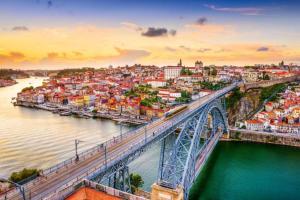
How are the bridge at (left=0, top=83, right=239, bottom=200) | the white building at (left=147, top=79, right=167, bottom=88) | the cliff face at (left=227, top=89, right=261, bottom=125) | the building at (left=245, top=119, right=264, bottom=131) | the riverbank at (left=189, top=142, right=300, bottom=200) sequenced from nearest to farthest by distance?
the bridge at (left=0, top=83, right=239, bottom=200) < the riverbank at (left=189, top=142, right=300, bottom=200) < the building at (left=245, top=119, right=264, bottom=131) < the cliff face at (left=227, top=89, right=261, bottom=125) < the white building at (left=147, top=79, right=167, bottom=88)

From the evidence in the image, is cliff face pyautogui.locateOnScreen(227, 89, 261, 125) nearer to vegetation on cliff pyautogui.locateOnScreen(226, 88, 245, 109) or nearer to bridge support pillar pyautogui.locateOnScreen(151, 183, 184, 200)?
vegetation on cliff pyautogui.locateOnScreen(226, 88, 245, 109)

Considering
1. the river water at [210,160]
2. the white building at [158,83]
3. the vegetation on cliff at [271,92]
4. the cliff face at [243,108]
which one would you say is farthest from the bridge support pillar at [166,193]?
the white building at [158,83]

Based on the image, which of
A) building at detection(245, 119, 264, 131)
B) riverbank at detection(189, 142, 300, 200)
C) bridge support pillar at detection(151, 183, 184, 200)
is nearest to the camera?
bridge support pillar at detection(151, 183, 184, 200)

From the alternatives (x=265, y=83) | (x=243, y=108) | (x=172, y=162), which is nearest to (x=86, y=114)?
(x=243, y=108)

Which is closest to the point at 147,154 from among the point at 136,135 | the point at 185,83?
the point at 136,135

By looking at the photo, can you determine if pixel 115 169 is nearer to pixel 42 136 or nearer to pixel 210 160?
pixel 210 160

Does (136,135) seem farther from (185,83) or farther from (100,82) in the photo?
(100,82)

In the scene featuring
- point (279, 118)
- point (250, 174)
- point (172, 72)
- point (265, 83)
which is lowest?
point (250, 174)

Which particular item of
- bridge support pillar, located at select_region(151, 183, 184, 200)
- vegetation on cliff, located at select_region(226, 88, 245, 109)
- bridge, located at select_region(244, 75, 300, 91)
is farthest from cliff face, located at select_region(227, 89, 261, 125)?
bridge support pillar, located at select_region(151, 183, 184, 200)
